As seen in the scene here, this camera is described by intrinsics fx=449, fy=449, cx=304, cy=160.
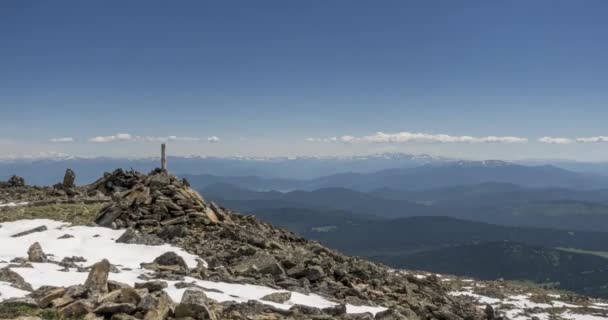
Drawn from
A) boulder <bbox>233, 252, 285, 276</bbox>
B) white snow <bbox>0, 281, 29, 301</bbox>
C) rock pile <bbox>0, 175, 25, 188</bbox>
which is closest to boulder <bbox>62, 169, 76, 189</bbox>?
rock pile <bbox>0, 175, 25, 188</bbox>

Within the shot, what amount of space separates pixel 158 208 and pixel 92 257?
820cm

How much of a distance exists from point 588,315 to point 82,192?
162 ft

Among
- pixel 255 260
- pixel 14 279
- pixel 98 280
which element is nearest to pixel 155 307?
pixel 98 280

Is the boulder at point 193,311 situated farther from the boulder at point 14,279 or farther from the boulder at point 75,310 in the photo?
the boulder at point 14,279

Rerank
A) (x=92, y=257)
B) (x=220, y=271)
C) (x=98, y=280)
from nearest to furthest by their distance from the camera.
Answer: (x=98, y=280) → (x=220, y=271) → (x=92, y=257)

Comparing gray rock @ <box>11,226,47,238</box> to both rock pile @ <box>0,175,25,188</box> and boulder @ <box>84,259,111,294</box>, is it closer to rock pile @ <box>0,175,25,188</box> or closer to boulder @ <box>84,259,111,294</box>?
boulder @ <box>84,259,111,294</box>

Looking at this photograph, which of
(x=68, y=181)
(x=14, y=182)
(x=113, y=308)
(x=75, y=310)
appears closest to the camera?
(x=75, y=310)

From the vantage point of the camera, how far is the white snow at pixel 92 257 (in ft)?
61.6

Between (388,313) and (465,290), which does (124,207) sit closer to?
(388,313)

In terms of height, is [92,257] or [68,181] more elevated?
[68,181]

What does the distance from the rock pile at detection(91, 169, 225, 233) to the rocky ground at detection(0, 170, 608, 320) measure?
8 centimetres

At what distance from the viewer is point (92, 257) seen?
79.6 ft

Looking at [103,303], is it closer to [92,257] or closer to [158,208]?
[92,257]

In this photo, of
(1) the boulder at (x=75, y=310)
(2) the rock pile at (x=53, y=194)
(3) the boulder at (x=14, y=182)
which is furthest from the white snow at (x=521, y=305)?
(3) the boulder at (x=14, y=182)
